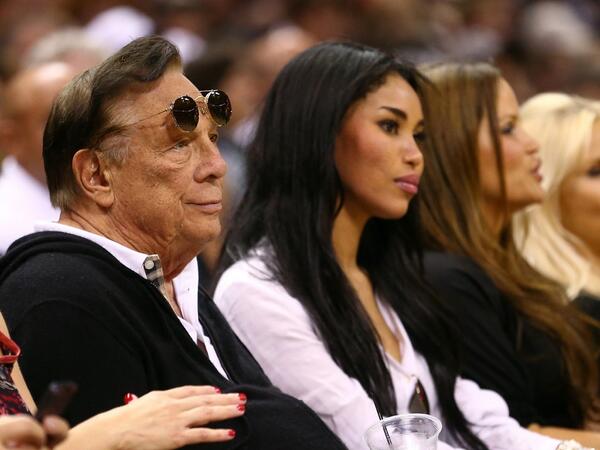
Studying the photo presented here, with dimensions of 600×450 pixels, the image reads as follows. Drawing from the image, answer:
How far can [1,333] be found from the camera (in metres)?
1.75

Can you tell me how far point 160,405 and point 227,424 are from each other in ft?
0.70

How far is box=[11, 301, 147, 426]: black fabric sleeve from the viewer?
1866mm

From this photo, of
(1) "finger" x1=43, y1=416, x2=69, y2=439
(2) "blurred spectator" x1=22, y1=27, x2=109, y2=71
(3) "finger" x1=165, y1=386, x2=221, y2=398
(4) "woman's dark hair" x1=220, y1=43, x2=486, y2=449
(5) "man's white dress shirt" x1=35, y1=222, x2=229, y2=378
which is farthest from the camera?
(2) "blurred spectator" x1=22, y1=27, x2=109, y2=71

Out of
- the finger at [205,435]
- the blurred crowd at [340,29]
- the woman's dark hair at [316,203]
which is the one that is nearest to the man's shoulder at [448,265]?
the woman's dark hair at [316,203]

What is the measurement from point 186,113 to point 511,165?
5.33 feet

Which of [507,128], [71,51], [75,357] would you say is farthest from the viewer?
[71,51]

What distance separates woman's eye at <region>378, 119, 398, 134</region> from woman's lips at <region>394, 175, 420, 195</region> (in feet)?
0.39

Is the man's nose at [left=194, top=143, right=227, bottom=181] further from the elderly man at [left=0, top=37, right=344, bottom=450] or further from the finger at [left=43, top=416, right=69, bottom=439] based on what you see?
the finger at [left=43, top=416, right=69, bottom=439]

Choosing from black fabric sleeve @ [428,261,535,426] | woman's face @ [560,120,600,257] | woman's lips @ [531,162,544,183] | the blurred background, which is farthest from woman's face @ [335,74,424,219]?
the blurred background

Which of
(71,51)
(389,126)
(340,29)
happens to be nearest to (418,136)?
(389,126)

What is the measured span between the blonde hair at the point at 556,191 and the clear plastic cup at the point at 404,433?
1.61m

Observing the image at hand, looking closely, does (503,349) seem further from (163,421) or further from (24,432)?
(24,432)

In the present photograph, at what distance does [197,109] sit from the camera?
2119 mm

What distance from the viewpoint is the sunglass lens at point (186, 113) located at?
6.81ft
